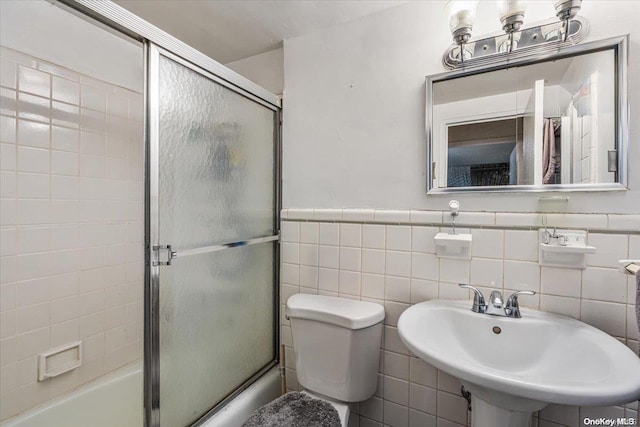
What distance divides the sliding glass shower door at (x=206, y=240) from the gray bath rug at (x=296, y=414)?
0.87 feet

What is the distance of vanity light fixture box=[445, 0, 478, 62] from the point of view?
1073mm

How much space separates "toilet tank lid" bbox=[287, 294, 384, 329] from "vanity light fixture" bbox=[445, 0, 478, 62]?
1.14m

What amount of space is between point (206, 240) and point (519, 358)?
1227 millimetres

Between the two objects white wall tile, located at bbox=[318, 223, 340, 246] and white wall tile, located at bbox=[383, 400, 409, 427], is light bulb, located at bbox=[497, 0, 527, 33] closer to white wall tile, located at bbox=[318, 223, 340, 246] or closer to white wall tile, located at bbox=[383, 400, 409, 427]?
white wall tile, located at bbox=[318, 223, 340, 246]

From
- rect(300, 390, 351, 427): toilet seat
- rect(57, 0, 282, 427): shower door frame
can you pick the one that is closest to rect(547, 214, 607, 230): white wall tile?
rect(300, 390, 351, 427): toilet seat

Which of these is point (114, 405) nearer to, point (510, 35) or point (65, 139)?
point (65, 139)

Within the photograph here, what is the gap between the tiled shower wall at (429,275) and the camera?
979 millimetres

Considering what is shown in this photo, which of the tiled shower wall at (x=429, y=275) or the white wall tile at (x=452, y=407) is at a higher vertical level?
the tiled shower wall at (x=429, y=275)

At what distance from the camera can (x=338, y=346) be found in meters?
1.19

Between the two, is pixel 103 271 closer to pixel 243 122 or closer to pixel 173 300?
pixel 173 300

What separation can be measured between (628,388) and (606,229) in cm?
57

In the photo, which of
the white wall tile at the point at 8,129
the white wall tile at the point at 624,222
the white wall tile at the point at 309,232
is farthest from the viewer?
the white wall tile at the point at 309,232

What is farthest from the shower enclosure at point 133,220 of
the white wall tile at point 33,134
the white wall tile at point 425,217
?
the white wall tile at point 425,217

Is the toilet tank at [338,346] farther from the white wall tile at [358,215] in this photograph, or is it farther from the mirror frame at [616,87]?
the mirror frame at [616,87]
